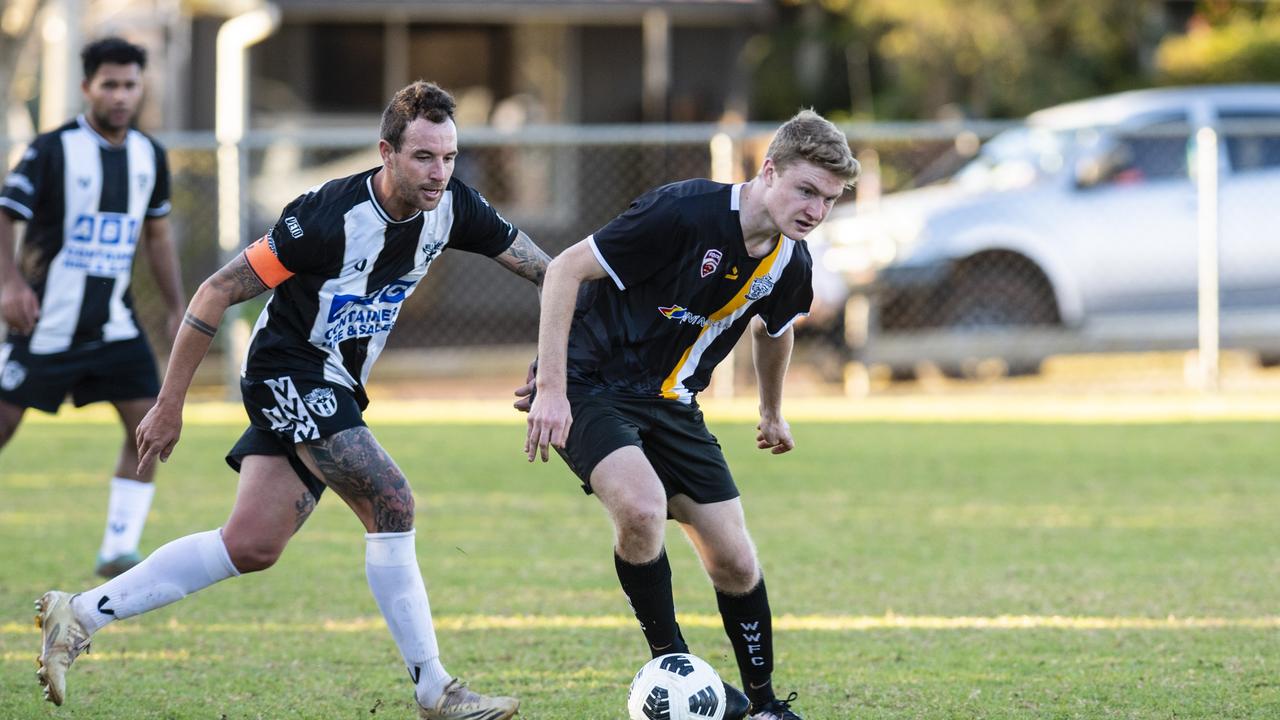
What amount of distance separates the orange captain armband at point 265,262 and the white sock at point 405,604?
76cm

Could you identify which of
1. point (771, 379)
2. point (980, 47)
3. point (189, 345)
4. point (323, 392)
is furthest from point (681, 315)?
point (980, 47)

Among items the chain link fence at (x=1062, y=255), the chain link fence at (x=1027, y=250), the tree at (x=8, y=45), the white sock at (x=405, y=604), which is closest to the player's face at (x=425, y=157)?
the white sock at (x=405, y=604)

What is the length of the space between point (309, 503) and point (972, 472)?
5.47 m

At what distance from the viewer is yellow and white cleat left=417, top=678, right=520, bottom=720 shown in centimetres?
416

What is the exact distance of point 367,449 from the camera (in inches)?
172

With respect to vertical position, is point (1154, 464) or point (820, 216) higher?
point (820, 216)

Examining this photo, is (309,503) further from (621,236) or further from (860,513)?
(860,513)

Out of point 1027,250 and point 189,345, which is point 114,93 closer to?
point 189,345

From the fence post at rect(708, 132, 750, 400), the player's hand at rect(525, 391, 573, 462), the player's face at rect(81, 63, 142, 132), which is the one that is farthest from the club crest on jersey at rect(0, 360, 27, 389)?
the fence post at rect(708, 132, 750, 400)

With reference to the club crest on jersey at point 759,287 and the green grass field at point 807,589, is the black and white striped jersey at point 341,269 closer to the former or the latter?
the club crest on jersey at point 759,287

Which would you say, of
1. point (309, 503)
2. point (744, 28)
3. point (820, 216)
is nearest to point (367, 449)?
point (309, 503)

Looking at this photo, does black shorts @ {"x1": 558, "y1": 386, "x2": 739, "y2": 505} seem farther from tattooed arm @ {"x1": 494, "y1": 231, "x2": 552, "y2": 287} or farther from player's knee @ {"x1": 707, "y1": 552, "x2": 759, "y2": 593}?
tattooed arm @ {"x1": 494, "y1": 231, "x2": 552, "y2": 287}

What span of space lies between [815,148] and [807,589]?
2.50 meters

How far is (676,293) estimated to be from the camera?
4.44 m
